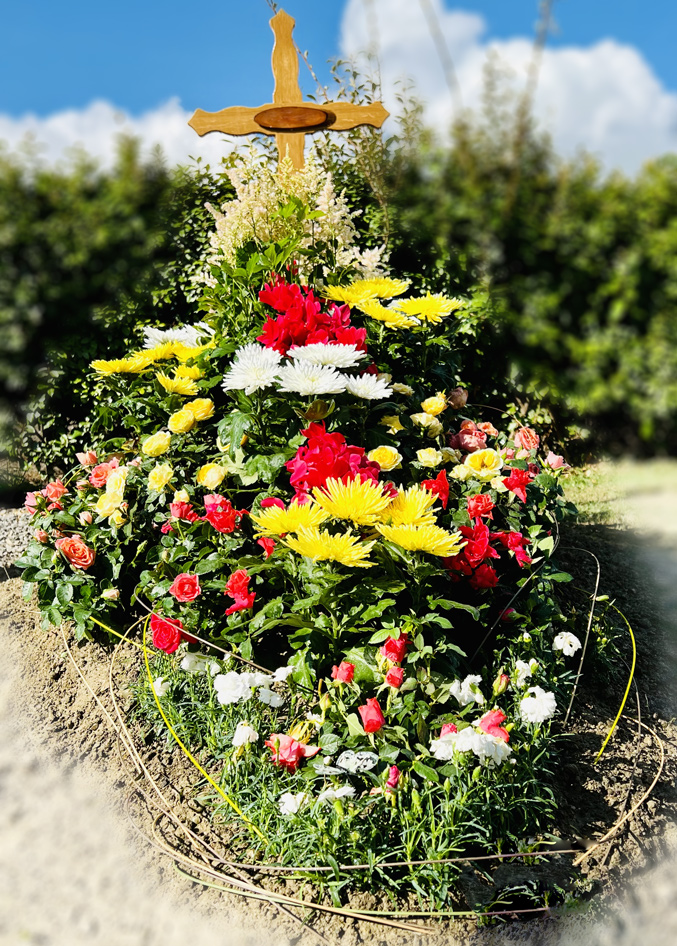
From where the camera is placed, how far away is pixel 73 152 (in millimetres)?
4766

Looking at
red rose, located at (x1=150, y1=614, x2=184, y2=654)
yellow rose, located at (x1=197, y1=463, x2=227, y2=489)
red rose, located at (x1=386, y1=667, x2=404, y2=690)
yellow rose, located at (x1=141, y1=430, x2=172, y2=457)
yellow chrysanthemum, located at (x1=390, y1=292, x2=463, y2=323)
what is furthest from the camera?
yellow chrysanthemum, located at (x1=390, y1=292, x2=463, y2=323)

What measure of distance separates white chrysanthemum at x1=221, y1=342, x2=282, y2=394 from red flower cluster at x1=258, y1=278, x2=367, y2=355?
0.41ft

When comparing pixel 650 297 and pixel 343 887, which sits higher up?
pixel 650 297

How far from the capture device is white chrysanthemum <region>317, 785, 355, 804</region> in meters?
1.73

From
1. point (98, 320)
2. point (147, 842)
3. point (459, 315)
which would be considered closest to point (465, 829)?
point (147, 842)

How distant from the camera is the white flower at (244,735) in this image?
6.38 feet

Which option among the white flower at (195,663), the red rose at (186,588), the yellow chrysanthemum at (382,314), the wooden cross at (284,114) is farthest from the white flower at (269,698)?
the wooden cross at (284,114)

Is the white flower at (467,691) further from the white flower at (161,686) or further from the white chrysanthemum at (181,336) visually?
the white chrysanthemum at (181,336)

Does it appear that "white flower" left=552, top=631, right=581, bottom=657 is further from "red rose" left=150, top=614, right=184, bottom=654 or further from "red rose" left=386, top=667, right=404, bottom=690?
"red rose" left=150, top=614, right=184, bottom=654

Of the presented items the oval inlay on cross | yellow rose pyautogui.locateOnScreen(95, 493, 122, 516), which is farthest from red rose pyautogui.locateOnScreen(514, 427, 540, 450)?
the oval inlay on cross

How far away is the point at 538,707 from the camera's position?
189cm

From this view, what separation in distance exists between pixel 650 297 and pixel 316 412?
226 cm

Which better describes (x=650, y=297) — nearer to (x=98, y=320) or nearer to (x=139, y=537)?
(x=139, y=537)

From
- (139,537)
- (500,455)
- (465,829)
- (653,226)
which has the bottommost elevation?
(465,829)
